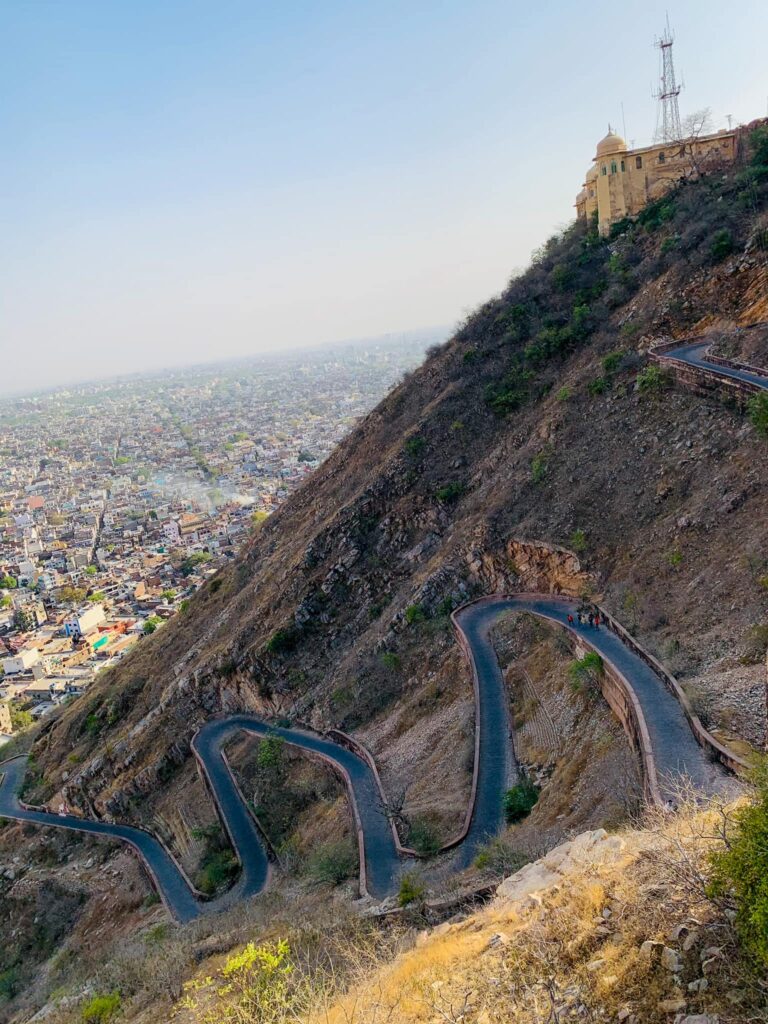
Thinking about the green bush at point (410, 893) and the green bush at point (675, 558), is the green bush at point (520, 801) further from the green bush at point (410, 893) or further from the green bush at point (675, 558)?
the green bush at point (675, 558)

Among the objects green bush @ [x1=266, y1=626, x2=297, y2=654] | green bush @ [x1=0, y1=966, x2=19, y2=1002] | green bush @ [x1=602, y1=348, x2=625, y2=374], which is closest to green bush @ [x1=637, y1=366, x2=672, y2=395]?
green bush @ [x1=602, y1=348, x2=625, y2=374]

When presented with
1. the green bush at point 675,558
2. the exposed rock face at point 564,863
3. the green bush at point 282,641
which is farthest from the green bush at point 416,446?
the exposed rock face at point 564,863

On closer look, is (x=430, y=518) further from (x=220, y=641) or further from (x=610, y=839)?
(x=610, y=839)

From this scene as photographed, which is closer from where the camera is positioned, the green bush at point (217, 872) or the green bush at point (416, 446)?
the green bush at point (217, 872)

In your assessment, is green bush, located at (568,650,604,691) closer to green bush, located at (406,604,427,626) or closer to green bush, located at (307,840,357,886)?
green bush, located at (307,840,357,886)

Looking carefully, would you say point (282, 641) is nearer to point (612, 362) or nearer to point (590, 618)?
point (590, 618)

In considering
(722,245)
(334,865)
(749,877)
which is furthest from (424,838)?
(722,245)

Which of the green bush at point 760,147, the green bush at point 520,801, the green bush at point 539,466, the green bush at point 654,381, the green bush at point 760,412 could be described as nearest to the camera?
the green bush at point 520,801
